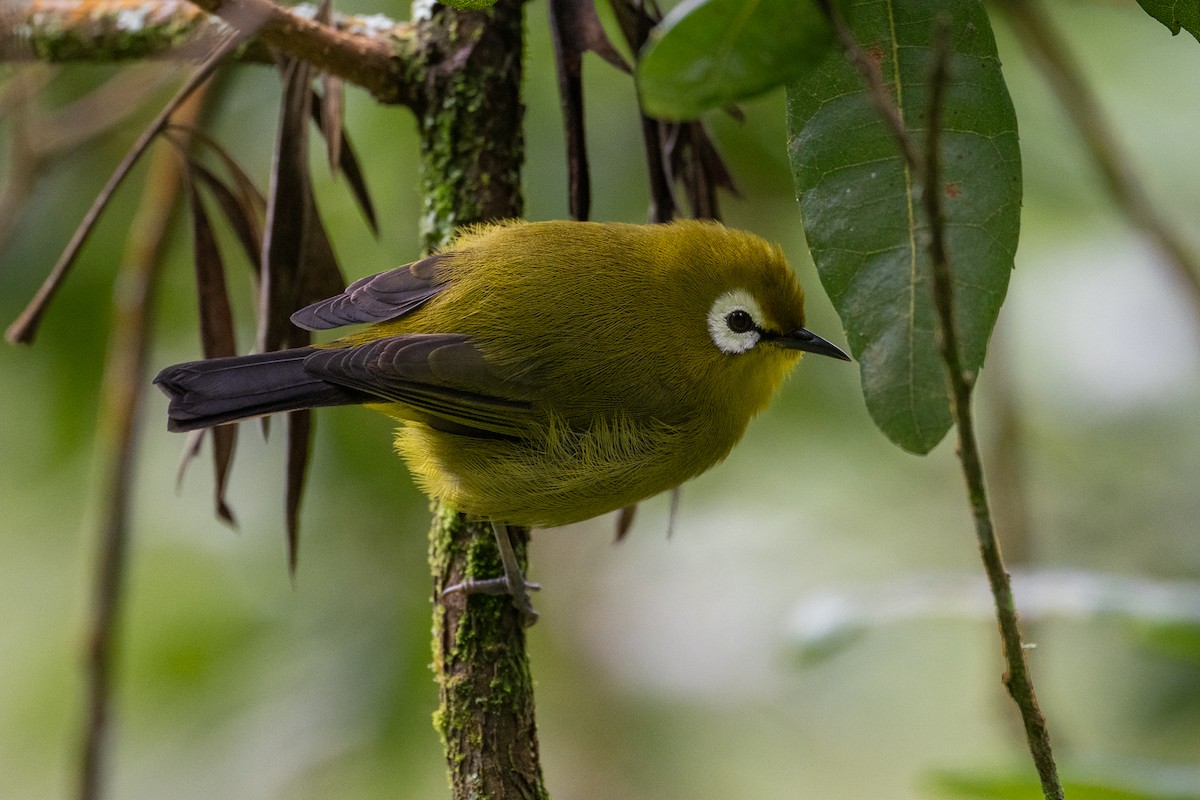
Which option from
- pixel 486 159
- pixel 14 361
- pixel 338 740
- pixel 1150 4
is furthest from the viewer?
pixel 14 361

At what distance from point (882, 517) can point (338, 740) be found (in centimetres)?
288

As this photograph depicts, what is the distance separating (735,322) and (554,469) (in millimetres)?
688

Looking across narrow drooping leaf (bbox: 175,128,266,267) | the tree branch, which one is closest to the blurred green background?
narrow drooping leaf (bbox: 175,128,266,267)

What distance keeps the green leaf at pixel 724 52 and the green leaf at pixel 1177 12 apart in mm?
708

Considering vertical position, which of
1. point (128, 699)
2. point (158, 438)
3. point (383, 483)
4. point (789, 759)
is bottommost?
point (789, 759)

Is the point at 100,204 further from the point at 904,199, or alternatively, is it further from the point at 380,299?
the point at 904,199

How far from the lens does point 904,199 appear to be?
80.0 inches

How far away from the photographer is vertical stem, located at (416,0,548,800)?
8.15 feet

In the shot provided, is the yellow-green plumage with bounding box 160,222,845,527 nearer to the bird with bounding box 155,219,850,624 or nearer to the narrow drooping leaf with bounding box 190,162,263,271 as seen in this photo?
the bird with bounding box 155,219,850,624

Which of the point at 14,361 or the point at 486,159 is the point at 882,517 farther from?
the point at 14,361

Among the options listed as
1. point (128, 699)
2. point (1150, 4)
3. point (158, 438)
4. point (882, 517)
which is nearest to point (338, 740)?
point (128, 699)

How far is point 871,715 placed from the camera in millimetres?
5512

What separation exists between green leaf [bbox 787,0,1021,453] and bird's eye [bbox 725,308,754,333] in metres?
1.11

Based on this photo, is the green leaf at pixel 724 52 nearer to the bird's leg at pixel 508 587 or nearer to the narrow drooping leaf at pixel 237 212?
the bird's leg at pixel 508 587
